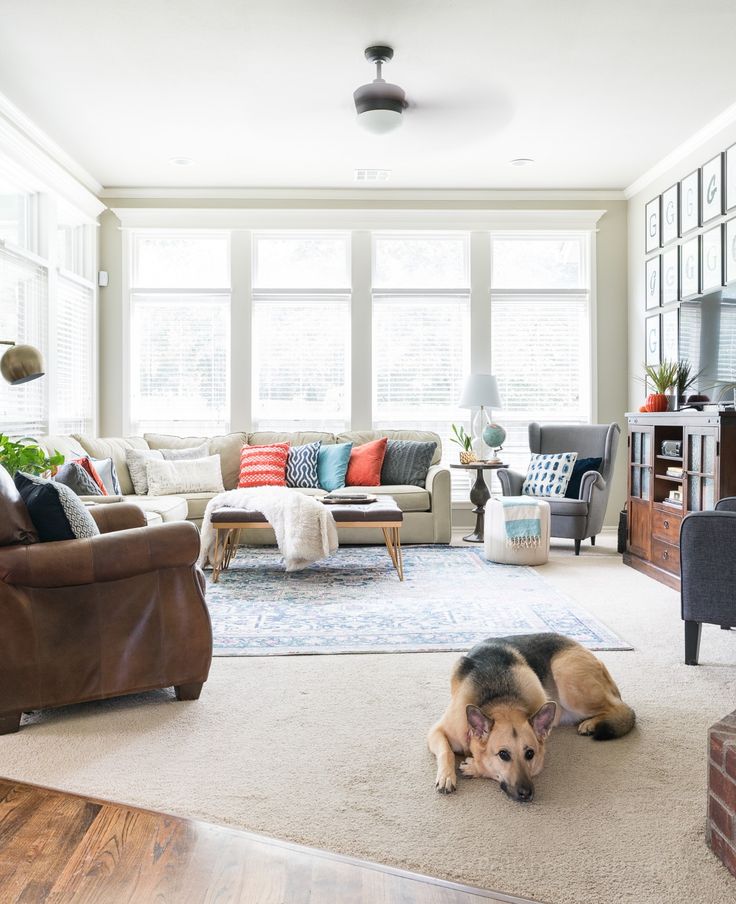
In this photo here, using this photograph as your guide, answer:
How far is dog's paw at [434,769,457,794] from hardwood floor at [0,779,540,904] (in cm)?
36

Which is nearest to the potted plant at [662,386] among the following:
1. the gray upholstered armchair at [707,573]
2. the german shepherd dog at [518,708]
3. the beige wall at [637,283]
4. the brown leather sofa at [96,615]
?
the beige wall at [637,283]

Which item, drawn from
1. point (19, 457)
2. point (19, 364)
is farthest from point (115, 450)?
point (19, 457)

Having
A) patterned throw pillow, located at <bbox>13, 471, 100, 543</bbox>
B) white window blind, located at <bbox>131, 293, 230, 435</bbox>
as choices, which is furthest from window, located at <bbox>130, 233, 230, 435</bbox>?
patterned throw pillow, located at <bbox>13, 471, 100, 543</bbox>

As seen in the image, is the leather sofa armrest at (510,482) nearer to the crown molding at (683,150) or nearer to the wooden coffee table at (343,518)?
the wooden coffee table at (343,518)

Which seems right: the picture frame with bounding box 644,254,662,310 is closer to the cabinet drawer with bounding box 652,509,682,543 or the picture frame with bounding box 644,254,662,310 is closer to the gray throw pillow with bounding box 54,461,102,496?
the cabinet drawer with bounding box 652,509,682,543

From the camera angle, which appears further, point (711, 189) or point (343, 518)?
point (711, 189)

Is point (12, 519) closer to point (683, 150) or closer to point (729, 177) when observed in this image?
point (729, 177)

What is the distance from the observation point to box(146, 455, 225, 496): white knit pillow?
19.1ft

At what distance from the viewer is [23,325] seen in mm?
5352

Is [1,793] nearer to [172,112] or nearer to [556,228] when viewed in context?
[172,112]

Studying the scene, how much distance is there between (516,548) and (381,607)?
1.56 m

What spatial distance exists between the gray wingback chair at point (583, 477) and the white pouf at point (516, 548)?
0.39 m

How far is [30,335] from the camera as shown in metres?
5.48

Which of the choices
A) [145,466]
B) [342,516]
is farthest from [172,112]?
[342,516]
